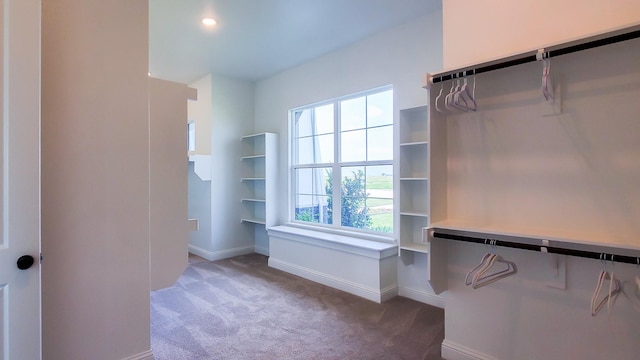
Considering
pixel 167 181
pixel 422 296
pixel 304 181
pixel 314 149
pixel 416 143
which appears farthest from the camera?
pixel 304 181

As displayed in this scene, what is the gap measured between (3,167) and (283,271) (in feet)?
10.6

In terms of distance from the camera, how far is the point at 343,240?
3.60 meters

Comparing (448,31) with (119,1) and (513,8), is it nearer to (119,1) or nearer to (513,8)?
(513,8)

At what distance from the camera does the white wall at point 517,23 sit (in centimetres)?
159

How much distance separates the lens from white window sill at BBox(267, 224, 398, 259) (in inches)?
128

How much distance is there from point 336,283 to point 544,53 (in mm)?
2858

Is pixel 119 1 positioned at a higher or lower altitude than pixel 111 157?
higher

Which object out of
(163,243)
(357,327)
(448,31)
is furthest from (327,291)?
(448,31)

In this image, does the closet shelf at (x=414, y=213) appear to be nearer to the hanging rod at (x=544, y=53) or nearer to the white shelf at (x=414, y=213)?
the white shelf at (x=414, y=213)

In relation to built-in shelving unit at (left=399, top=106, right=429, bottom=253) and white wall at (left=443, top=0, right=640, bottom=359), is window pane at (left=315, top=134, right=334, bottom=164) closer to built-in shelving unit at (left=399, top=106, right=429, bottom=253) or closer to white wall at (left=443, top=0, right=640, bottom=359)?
built-in shelving unit at (left=399, top=106, right=429, bottom=253)

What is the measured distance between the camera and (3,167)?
140 cm

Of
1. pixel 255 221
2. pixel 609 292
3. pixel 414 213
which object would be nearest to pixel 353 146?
pixel 414 213

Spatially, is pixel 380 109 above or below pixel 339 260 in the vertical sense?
above

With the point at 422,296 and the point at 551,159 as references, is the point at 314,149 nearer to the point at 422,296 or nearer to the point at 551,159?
the point at 422,296
